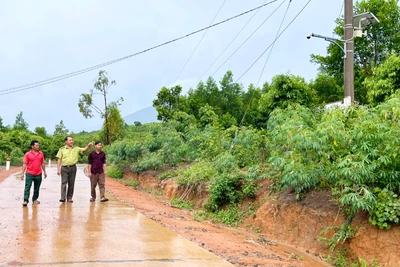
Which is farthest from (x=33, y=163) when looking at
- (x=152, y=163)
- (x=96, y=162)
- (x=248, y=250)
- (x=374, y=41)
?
(x=374, y=41)

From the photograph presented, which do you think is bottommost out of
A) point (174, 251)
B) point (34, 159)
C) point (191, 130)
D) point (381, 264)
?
point (381, 264)

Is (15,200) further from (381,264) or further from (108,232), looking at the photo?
(381,264)

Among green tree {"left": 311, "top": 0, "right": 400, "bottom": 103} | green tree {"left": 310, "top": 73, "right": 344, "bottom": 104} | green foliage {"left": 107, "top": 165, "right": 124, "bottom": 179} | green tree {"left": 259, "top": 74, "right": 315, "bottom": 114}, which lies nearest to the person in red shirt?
green tree {"left": 259, "top": 74, "right": 315, "bottom": 114}

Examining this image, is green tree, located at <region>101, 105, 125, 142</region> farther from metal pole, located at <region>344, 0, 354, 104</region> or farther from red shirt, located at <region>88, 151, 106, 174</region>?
metal pole, located at <region>344, 0, 354, 104</region>

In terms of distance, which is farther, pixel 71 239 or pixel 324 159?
pixel 324 159

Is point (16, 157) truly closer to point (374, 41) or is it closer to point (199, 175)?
point (199, 175)

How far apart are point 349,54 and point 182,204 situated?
745 centimetres

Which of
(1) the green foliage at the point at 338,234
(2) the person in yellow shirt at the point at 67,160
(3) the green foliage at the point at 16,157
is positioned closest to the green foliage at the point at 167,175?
(2) the person in yellow shirt at the point at 67,160

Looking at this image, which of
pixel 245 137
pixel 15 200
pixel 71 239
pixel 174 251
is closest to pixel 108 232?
pixel 71 239

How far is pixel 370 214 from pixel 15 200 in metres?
9.05

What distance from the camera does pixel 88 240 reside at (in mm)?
6316

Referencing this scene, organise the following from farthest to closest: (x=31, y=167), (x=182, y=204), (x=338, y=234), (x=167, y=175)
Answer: (x=167, y=175)
(x=182, y=204)
(x=31, y=167)
(x=338, y=234)

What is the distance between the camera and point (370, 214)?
7020 millimetres

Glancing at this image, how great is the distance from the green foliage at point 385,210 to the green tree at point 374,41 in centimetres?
2032
